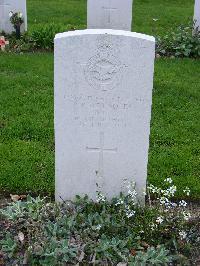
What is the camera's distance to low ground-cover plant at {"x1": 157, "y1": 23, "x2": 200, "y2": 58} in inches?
365

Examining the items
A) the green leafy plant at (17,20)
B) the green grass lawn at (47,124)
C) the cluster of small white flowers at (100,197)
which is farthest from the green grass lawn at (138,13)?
the cluster of small white flowers at (100,197)

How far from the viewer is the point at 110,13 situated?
9742 mm

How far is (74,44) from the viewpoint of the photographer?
408cm

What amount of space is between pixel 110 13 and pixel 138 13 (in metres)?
3.11

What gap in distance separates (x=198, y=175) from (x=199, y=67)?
3703 mm

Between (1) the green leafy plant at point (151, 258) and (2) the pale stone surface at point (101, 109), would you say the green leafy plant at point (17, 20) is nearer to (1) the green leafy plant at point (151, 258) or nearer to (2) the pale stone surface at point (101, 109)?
(2) the pale stone surface at point (101, 109)

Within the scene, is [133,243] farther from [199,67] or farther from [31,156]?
[199,67]

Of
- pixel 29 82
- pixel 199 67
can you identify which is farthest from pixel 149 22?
pixel 29 82

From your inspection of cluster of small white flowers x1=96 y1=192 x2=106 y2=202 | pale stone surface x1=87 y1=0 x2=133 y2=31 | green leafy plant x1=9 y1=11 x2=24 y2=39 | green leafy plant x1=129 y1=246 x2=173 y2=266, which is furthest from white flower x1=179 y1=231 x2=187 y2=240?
green leafy plant x1=9 y1=11 x2=24 y2=39

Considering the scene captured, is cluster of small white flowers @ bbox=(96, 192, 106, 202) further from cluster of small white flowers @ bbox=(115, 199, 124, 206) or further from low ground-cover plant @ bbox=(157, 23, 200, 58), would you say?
low ground-cover plant @ bbox=(157, 23, 200, 58)

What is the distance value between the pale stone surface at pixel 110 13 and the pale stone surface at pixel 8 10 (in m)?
1.15

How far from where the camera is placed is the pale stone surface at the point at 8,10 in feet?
32.0

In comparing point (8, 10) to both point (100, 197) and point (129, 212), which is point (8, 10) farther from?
point (129, 212)

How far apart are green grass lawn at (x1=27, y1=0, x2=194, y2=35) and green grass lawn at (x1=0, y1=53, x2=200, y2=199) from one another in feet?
8.85
